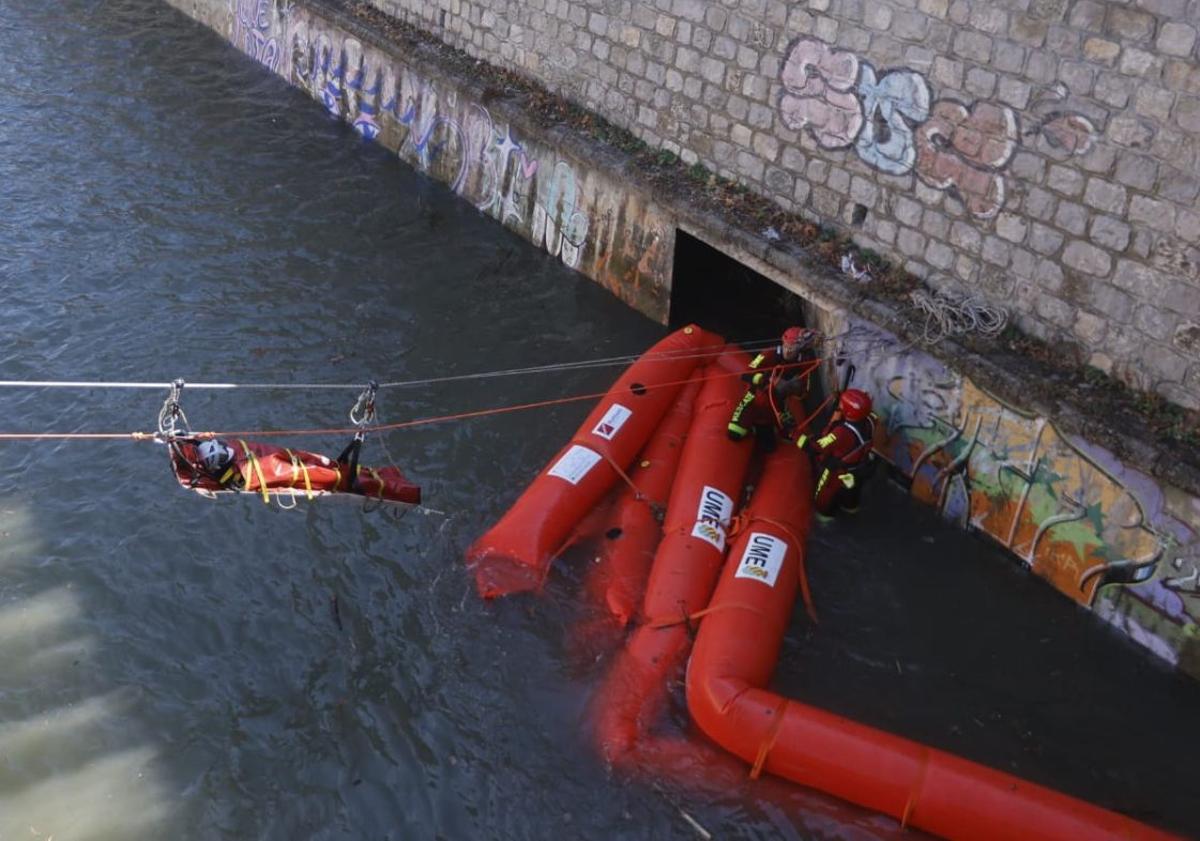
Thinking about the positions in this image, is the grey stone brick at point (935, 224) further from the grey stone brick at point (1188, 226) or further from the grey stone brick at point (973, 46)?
the grey stone brick at point (1188, 226)

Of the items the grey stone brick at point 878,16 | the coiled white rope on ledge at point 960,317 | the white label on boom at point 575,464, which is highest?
the grey stone brick at point 878,16

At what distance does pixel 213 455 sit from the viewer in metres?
6.93

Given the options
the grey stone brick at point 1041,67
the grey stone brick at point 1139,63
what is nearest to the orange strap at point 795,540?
the grey stone brick at point 1041,67

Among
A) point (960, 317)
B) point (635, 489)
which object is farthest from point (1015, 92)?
point (635, 489)

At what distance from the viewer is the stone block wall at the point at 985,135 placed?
7.36 m

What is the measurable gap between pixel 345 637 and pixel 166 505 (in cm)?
213

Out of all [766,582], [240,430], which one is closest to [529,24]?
[240,430]

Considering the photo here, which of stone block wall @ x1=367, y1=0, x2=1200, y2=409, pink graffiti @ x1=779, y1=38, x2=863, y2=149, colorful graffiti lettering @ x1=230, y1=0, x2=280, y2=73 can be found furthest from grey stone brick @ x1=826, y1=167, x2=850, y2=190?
colorful graffiti lettering @ x1=230, y1=0, x2=280, y2=73

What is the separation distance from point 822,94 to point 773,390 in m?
2.54

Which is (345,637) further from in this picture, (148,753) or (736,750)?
(736,750)

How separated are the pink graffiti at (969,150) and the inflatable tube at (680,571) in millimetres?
2437

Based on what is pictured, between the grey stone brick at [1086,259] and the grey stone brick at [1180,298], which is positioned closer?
the grey stone brick at [1180,298]

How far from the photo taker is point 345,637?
797cm

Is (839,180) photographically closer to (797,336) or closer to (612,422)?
(797,336)
